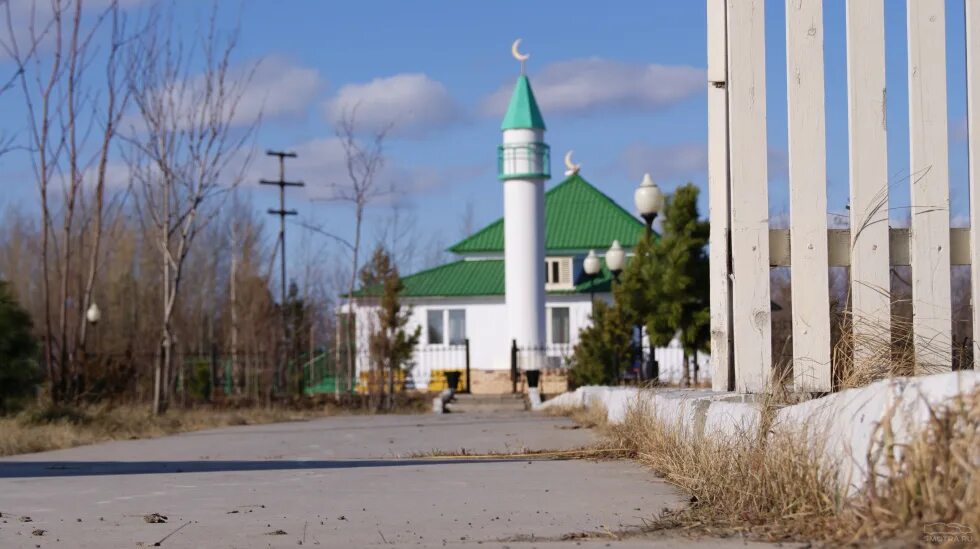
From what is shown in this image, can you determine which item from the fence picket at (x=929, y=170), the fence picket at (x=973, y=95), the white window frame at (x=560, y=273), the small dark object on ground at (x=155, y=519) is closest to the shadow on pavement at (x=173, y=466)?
the small dark object on ground at (x=155, y=519)

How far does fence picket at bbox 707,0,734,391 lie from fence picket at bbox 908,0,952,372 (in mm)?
1269

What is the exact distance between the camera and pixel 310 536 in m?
5.90

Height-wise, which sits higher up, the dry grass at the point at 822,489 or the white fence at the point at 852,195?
the white fence at the point at 852,195

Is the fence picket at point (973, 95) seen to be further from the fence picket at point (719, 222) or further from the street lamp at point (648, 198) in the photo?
the street lamp at point (648, 198)

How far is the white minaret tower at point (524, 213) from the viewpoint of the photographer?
146 ft

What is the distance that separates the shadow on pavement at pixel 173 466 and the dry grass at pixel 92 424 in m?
2.54

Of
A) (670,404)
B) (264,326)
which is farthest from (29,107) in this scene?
(670,404)

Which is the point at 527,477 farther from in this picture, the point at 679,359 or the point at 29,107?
the point at 679,359

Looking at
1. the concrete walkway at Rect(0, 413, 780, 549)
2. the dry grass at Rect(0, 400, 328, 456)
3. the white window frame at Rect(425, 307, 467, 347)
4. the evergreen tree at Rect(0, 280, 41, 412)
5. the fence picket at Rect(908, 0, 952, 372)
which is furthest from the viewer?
the white window frame at Rect(425, 307, 467, 347)

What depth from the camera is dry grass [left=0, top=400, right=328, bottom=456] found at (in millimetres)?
14570

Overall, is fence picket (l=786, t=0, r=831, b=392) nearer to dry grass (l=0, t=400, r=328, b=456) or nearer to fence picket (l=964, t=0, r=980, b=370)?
fence picket (l=964, t=0, r=980, b=370)

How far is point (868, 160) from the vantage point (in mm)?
8047

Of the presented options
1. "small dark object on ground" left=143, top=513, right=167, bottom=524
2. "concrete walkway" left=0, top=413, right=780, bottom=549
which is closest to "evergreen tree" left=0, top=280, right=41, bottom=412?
"concrete walkway" left=0, top=413, right=780, bottom=549

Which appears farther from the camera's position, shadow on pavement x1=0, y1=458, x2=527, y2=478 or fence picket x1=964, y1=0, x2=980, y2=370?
shadow on pavement x1=0, y1=458, x2=527, y2=478
